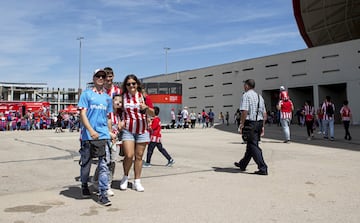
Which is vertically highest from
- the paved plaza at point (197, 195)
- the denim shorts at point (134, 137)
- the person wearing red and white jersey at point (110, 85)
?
the person wearing red and white jersey at point (110, 85)

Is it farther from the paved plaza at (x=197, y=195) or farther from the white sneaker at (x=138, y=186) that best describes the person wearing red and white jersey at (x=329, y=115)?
the white sneaker at (x=138, y=186)

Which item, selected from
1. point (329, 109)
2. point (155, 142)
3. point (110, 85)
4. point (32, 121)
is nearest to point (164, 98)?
point (32, 121)

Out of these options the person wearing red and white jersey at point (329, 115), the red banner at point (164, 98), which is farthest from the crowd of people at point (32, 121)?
the person wearing red and white jersey at point (329, 115)

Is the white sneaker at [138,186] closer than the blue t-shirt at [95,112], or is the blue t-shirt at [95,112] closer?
the blue t-shirt at [95,112]

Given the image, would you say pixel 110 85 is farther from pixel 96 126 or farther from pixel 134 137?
pixel 96 126

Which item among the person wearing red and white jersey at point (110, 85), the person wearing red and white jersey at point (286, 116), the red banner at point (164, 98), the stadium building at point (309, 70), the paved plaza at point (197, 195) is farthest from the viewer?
the stadium building at point (309, 70)

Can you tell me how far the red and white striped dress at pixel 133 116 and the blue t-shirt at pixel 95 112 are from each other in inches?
21.5

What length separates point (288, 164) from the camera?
25.8 ft

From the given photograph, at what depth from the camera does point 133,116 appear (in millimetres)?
5273

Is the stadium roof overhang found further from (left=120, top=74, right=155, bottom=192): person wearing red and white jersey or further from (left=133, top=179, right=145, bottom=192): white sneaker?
(left=133, top=179, right=145, bottom=192): white sneaker

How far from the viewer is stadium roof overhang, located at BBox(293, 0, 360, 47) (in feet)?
120

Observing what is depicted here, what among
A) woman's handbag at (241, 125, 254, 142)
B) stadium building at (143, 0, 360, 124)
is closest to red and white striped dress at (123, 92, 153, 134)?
woman's handbag at (241, 125, 254, 142)

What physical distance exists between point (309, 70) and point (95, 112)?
33115 mm

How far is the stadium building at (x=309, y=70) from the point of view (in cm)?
3159
